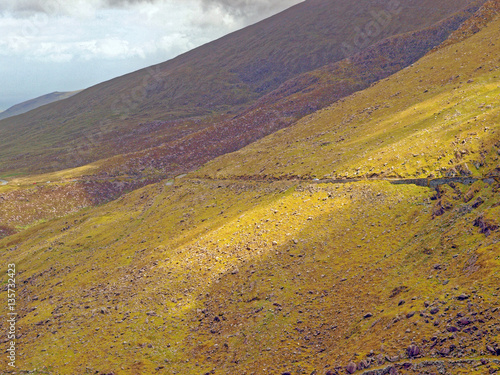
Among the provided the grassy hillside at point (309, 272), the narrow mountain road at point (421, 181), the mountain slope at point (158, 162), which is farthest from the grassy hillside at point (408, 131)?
the mountain slope at point (158, 162)

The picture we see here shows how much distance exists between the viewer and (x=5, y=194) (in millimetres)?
156625

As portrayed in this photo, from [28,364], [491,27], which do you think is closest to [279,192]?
[28,364]

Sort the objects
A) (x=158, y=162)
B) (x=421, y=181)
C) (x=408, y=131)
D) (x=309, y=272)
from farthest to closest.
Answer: (x=158, y=162)
(x=408, y=131)
(x=421, y=181)
(x=309, y=272)

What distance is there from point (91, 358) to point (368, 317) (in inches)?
1180

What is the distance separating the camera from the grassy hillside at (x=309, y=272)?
28.2m

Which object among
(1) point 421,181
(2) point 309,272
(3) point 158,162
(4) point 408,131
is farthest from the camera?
(3) point 158,162

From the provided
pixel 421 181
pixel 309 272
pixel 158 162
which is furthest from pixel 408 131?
pixel 158 162

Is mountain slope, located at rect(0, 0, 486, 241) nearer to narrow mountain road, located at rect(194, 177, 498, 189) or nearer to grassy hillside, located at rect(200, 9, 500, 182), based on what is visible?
grassy hillside, located at rect(200, 9, 500, 182)

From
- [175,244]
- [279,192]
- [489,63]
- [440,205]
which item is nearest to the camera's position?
[440,205]

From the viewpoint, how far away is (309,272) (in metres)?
43.8

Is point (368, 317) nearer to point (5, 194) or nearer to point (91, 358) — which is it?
point (91, 358)

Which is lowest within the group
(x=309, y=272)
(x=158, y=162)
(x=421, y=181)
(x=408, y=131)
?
(x=309, y=272)

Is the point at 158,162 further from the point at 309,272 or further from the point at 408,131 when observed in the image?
the point at 309,272

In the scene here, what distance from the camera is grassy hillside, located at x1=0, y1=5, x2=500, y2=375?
1112 inches
